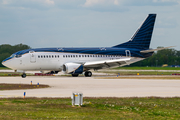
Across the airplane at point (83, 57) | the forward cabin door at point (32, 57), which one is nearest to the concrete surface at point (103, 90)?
the forward cabin door at point (32, 57)

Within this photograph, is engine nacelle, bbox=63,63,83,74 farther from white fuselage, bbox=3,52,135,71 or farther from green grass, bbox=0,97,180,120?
green grass, bbox=0,97,180,120

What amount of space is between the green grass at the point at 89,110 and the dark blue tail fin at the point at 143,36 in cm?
4324

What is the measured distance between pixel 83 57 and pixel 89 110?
42.7m

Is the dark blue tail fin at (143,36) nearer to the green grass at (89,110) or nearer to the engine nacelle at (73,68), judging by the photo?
the engine nacelle at (73,68)

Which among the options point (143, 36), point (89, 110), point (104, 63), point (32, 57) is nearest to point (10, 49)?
point (32, 57)

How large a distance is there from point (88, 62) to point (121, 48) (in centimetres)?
798

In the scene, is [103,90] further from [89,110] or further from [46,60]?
[46,60]

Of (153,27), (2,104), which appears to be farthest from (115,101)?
(153,27)

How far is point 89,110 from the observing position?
718 inches

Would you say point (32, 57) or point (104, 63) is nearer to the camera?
point (32, 57)

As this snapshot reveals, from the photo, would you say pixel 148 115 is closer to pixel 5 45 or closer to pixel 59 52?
pixel 59 52

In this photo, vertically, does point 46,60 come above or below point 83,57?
below

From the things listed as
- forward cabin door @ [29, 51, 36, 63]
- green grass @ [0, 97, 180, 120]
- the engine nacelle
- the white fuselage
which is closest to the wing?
the white fuselage

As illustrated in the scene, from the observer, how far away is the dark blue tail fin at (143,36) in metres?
65.1
